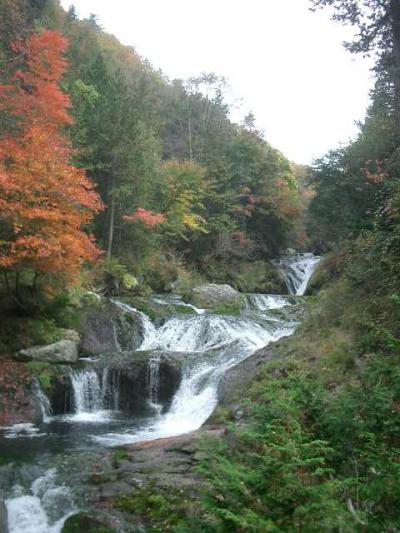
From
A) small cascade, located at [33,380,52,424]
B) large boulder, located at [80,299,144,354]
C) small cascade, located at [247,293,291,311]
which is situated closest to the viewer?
small cascade, located at [33,380,52,424]

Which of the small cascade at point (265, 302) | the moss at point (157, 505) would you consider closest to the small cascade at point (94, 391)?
the moss at point (157, 505)

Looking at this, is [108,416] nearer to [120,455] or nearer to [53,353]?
[53,353]

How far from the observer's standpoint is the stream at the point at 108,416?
6371mm

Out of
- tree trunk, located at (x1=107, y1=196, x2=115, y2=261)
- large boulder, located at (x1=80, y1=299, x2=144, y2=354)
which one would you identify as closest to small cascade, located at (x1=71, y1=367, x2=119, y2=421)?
large boulder, located at (x1=80, y1=299, x2=144, y2=354)

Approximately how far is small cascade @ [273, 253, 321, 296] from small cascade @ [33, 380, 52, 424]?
59.1 ft

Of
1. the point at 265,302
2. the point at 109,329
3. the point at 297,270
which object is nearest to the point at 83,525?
the point at 109,329

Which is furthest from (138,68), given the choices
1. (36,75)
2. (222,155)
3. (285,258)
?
(36,75)

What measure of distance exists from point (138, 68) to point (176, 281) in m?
27.1

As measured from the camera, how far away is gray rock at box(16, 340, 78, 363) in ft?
40.9

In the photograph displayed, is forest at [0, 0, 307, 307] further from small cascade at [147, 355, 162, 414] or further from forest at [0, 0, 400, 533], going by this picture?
small cascade at [147, 355, 162, 414]

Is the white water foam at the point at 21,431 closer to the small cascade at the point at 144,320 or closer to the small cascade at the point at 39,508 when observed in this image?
the small cascade at the point at 39,508

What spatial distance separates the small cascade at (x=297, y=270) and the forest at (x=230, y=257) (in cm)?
98

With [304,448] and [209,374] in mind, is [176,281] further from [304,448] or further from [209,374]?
[304,448]

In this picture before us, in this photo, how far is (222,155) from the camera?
30.4 meters
